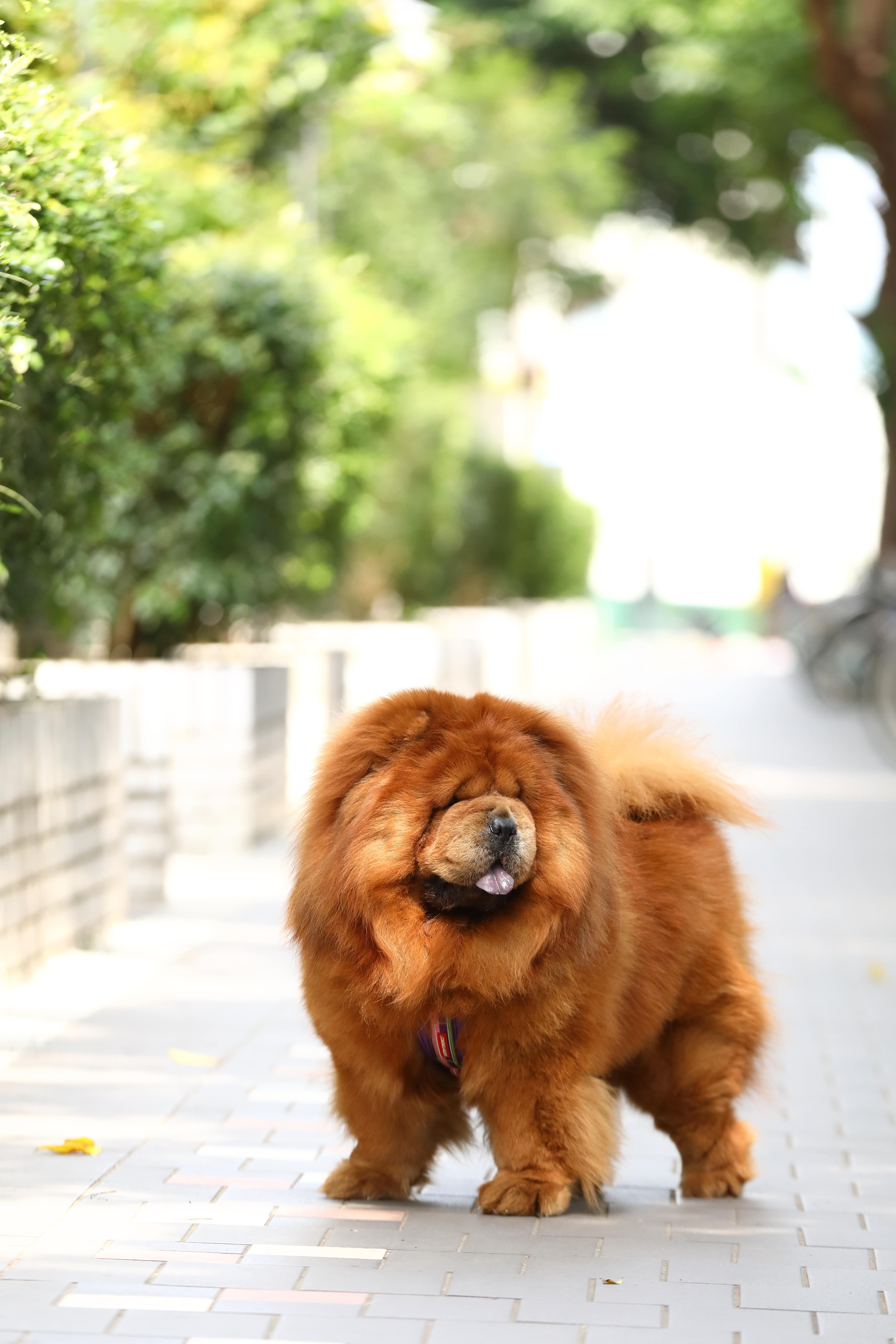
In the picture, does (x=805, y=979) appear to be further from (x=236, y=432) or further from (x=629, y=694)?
(x=236, y=432)

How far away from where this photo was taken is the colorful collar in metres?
3.97

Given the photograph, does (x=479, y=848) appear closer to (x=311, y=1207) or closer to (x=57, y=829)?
(x=311, y=1207)

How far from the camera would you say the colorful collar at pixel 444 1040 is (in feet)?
13.0

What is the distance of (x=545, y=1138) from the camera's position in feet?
13.4

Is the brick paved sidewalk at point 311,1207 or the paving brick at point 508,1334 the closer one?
the paving brick at point 508,1334

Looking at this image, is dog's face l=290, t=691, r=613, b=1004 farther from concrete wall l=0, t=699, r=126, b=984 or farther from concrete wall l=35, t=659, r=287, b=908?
concrete wall l=35, t=659, r=287, b=908

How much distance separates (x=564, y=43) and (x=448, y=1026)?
2941 cm

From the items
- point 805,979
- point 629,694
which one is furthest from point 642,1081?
point 805,979

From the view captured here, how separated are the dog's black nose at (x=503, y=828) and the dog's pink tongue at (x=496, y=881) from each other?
0.19ft

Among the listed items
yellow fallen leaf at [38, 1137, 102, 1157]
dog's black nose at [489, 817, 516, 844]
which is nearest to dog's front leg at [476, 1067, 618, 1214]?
dog's black nose at [489, 817, 516, 844]

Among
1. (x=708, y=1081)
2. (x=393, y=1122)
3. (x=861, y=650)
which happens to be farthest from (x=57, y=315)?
(x=861, y=650)

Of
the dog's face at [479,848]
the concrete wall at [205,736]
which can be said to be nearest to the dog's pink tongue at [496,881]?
the dog's face at [479,848]

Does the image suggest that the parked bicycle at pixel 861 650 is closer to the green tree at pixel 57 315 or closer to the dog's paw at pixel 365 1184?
the green tree at pixel 57 315

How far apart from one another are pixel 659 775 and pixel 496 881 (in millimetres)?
881
